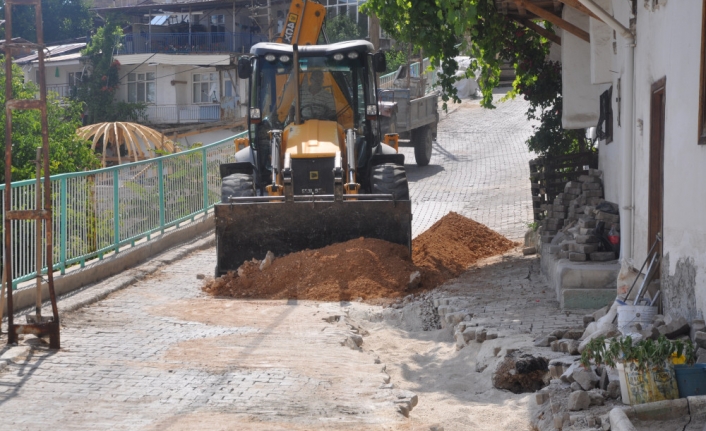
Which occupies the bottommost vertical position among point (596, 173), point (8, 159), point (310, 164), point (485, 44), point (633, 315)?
point (633, 315)

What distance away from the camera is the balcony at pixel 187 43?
139 ft

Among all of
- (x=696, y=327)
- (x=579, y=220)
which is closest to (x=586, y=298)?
(x=579, y=220)

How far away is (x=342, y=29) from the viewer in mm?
41156

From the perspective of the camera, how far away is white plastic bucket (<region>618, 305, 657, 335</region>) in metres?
6.89

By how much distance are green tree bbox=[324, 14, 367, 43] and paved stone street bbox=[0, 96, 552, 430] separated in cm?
2978

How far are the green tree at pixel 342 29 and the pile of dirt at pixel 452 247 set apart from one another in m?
27.2

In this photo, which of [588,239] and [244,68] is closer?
[588,239]

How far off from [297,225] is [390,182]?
153 cm

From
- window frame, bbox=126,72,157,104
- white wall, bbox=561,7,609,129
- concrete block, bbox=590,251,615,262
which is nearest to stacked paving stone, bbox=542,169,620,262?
concrete block, bbox=590,251,615,262

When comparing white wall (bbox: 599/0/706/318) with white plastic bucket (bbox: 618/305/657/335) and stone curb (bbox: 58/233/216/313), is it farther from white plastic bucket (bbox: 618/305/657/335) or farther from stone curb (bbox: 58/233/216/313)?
stone curb (bbox: 58/233/216/313)

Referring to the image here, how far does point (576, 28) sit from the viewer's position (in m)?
11.3

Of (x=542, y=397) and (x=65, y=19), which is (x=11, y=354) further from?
(x=65, y=19)

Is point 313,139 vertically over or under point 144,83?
under

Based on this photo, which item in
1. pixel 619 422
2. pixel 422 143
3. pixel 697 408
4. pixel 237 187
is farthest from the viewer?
pixel 422 143
